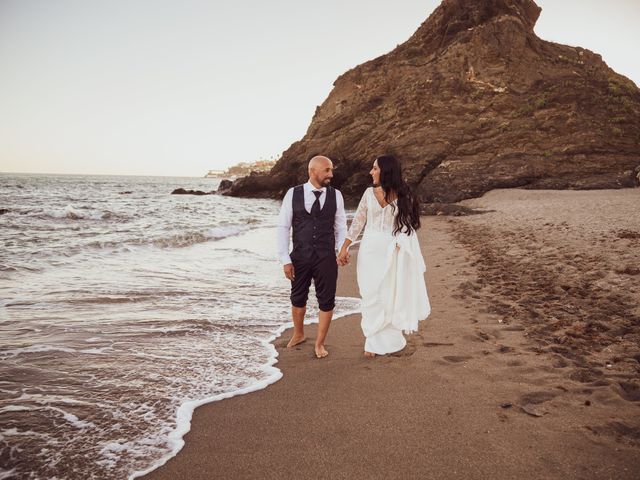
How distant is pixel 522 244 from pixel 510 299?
3.87 metres

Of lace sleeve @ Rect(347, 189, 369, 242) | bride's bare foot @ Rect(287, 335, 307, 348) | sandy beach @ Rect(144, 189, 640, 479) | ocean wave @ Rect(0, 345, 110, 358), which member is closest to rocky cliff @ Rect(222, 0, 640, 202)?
sandy beach @ Rect(144, 189, 640, 479)

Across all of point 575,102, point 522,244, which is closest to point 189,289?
point 522,244

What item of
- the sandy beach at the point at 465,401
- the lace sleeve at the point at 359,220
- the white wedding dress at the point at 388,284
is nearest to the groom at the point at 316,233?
the lace sleeve at the point at 359,220

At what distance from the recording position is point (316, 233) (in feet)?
13.5

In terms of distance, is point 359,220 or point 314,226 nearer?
point 314,226

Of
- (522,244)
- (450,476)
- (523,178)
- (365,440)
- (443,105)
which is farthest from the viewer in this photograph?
(443,105)

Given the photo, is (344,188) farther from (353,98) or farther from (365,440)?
(365,440)

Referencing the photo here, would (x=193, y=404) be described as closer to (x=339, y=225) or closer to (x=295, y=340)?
(x=295, y=340)

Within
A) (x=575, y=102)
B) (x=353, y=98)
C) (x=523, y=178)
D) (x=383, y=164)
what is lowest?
(x=383, y=164)

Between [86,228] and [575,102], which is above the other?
[575,102]

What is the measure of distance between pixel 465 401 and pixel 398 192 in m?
2.03

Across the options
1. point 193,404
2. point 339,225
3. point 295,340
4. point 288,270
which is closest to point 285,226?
point 288,270

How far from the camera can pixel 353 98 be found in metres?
41.2

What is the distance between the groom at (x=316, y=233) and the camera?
4098 mm
